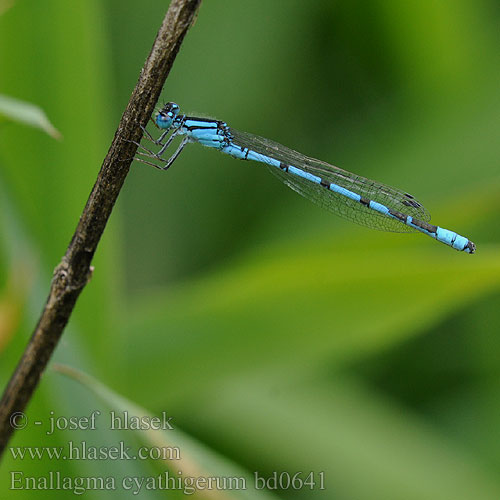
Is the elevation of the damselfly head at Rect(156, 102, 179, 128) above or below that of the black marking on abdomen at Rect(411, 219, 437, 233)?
above

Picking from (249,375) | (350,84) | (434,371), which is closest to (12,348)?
(249,375)

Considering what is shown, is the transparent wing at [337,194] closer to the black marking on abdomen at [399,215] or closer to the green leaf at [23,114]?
the black marking on abdomen at [399,215]

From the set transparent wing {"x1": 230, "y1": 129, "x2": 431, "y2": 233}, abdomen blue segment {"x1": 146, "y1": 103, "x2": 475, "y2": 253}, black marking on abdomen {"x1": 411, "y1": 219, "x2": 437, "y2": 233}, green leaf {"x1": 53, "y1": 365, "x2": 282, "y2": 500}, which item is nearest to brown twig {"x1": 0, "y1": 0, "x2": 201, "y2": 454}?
green leaf {"x1": 53, "y1": 365, "x2": 282, "y2": 500}

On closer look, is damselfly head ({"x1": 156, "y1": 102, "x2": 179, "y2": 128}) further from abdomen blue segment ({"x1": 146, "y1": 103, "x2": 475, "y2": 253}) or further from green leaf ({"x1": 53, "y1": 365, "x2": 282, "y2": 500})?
green leaf ({"x1": 53, "y1": 365, "x2": 282, "y2": 500})

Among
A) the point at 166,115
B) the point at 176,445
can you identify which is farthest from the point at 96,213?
the point at 166,115

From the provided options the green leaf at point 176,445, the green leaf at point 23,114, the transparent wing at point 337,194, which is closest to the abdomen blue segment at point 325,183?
the transparent wing at point 337,194

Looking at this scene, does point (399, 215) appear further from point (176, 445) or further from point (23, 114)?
point (23, 114)
